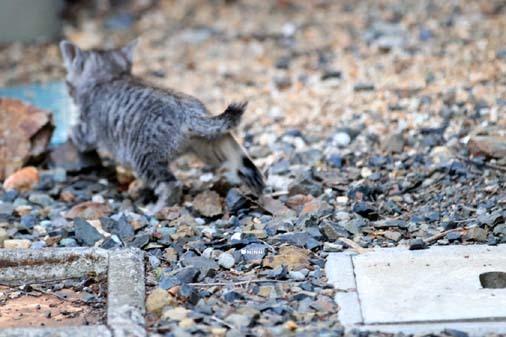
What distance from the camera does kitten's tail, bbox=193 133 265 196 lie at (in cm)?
549

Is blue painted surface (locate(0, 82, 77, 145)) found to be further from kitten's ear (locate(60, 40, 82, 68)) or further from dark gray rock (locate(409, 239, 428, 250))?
dark gray rock (locate(409, 239, 428, 250))

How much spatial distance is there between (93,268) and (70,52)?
2419mm

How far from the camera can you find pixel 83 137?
631 cm

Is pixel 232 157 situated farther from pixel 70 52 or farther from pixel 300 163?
pixel 70 52

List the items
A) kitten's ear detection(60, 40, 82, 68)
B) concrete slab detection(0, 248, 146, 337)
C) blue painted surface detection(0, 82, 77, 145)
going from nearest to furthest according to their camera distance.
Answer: concrete slab detection(0, 248, 146, 337)
kitten's ear detection(60, 40, 82, 68)
blue painted surface detection(0, 82, 77, 145)

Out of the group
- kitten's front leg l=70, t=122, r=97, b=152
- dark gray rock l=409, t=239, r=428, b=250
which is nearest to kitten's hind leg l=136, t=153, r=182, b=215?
kitten's front leg l=70, t=122, r=97, b=152

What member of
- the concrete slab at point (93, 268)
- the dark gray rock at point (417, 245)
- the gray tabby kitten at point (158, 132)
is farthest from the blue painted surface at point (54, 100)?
the dark gray rock at point (417, 245)

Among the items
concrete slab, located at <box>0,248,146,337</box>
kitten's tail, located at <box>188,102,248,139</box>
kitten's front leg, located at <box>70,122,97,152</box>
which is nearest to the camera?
concrete slab, located at <box>0,248,146,337</box>

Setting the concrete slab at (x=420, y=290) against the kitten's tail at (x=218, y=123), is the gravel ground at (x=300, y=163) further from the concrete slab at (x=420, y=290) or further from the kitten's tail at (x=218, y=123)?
the kitten's tail at (x=218, y=123)

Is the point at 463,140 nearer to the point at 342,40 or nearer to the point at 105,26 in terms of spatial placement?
the point at 342,40

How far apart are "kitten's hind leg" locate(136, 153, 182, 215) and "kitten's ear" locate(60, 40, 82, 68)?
1.26 m

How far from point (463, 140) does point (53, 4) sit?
487 cm

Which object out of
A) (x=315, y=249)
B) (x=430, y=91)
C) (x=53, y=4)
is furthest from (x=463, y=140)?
(x=53, y=4)

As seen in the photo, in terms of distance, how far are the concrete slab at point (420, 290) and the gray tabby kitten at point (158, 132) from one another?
1.22 metres
